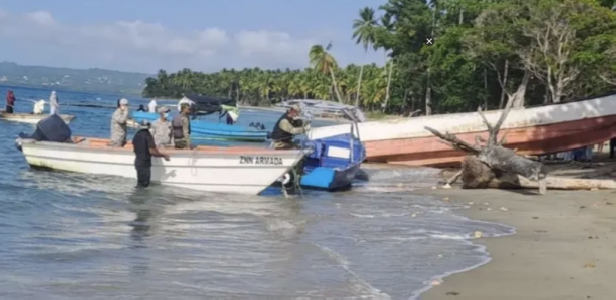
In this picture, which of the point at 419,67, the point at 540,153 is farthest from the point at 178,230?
the point at 419,67

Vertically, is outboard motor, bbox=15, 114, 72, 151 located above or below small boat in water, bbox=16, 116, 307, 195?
above

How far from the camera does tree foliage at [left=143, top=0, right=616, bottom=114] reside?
32.8 m

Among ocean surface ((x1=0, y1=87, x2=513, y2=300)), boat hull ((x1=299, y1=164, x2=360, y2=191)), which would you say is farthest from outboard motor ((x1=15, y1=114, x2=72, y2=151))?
boat hull ((x1=299, y1=164, x2=360, y2=191))

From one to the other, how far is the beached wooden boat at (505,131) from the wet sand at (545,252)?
8.19m

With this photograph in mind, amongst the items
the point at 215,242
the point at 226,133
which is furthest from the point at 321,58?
the point at 215,242

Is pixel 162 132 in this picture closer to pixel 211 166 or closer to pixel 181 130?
pixel 181 130

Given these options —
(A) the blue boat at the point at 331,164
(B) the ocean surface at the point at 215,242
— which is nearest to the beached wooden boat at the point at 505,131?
(A) the blue boat at the point at 331,164

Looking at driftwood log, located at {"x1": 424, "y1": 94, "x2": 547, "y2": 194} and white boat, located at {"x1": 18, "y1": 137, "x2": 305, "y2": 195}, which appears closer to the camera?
white boat, located at {"x1": 18, "y1": 137, "x2": 305, "y2": 195}

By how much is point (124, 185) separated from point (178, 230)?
194 inches

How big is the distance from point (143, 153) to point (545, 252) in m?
8.24

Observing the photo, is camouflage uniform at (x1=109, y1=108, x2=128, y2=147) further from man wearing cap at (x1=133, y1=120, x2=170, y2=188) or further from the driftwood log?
the driftwood log

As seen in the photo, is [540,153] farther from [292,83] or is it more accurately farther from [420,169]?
[292,83]

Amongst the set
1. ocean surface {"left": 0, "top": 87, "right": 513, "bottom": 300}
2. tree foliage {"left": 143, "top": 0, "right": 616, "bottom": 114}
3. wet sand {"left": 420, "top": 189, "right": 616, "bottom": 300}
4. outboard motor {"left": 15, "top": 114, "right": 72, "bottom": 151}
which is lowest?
ocean surface {"left": 0, "top": 87, "right": 513, "bottom": 300}

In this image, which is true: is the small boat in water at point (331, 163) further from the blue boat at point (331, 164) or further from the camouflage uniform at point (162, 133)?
the camouflage uniform at point (162, 133)
